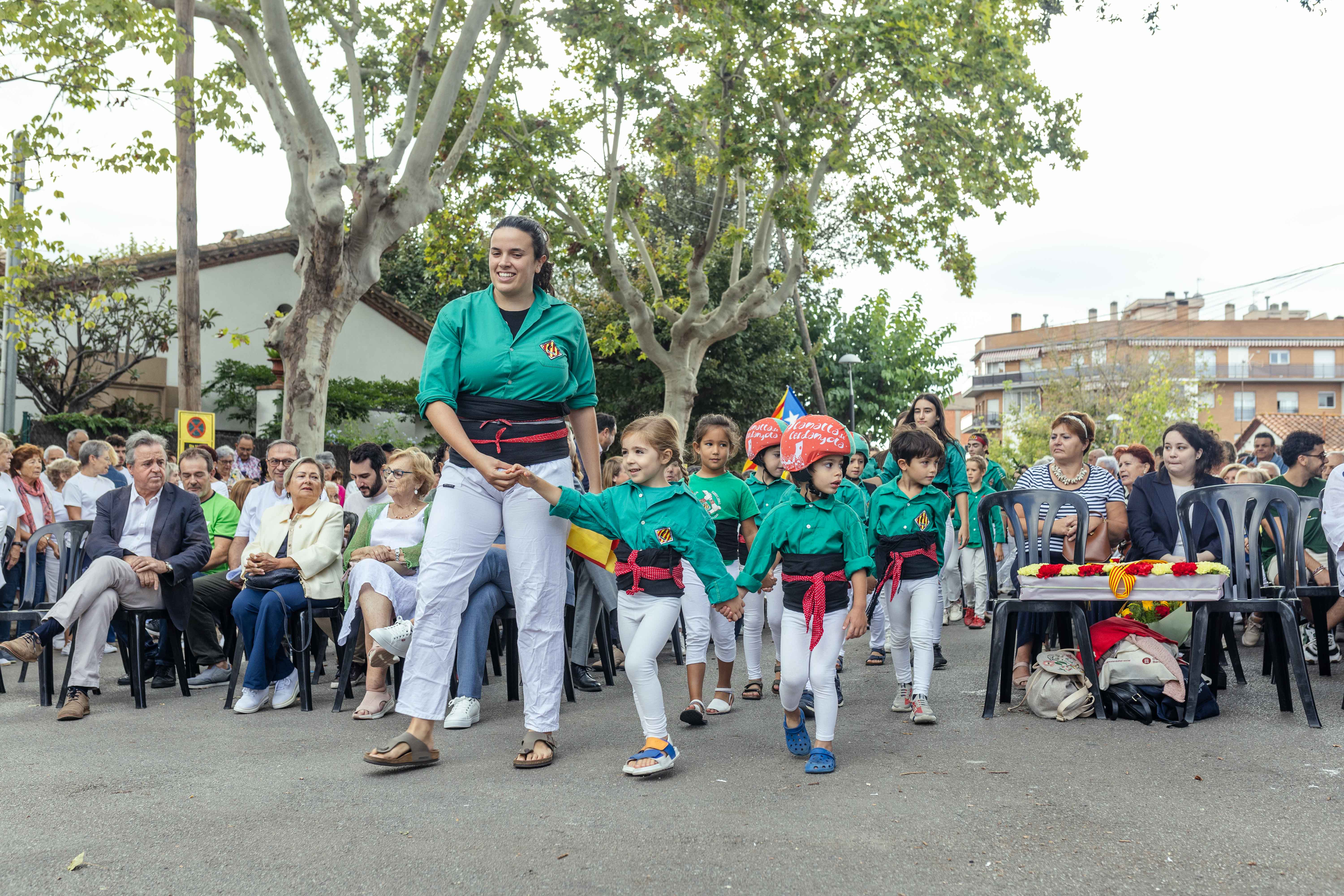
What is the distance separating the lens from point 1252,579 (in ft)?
19.2

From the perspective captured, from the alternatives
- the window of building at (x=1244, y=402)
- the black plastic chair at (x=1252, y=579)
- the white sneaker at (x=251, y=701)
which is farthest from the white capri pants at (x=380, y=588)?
the window of building at (x=1244, y=402)

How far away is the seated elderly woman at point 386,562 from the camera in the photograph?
6.52 metres

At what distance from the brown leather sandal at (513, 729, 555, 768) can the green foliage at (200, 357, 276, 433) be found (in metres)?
24.2

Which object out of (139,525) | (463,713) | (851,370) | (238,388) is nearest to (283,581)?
(139,525)

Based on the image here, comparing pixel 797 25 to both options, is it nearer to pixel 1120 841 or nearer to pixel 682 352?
pixel 682 352

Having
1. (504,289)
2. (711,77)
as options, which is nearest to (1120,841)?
(504,289)

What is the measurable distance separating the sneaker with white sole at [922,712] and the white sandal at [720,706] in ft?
3.34

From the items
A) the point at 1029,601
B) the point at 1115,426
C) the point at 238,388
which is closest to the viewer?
the point at 1029,601

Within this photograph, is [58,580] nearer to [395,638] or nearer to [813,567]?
[395,638]

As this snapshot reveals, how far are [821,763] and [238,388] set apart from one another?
84.7 ft

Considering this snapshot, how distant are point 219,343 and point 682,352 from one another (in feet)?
46.6

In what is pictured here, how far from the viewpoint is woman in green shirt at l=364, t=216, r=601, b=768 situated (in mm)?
4965

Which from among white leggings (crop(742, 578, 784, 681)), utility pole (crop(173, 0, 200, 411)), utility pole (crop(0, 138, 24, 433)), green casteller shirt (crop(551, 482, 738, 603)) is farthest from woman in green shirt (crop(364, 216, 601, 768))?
utility pole (crop(173, 0, 200, 411))

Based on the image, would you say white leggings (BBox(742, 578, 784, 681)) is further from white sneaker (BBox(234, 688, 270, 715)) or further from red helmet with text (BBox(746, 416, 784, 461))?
white sneaker (BBox(234, 688, 270, 715))
